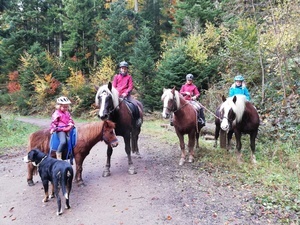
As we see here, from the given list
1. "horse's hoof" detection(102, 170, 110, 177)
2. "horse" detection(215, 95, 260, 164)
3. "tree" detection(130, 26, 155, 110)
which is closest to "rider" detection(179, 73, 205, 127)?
"horse" detection(215, 95, 260, 164)

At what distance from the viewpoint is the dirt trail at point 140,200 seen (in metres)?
4.38

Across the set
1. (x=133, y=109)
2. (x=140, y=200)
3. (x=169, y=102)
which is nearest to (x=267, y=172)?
(x=169, y=102)

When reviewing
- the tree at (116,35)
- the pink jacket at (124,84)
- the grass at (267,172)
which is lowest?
the grass at (267,172)

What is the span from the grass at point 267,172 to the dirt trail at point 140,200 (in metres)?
0.29

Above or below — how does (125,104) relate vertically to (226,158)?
above

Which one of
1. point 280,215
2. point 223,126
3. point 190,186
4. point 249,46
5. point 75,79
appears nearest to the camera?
point 280,215

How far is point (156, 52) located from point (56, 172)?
2237 cm

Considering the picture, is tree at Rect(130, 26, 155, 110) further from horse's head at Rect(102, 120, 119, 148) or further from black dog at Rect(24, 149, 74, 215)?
black dog at Rect(24, 149, 74, 215)

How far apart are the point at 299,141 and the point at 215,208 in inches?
188

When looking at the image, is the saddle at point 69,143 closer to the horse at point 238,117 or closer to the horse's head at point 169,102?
the horse's head at point 169,102

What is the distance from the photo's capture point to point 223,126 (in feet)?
20.8

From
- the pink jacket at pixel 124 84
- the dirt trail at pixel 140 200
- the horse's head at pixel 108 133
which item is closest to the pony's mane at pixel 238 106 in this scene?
the dirt trail at pixel 140 200

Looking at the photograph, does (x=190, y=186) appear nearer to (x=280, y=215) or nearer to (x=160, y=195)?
(x=160, y=195)

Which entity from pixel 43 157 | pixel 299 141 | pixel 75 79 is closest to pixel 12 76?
pixel 75 79
